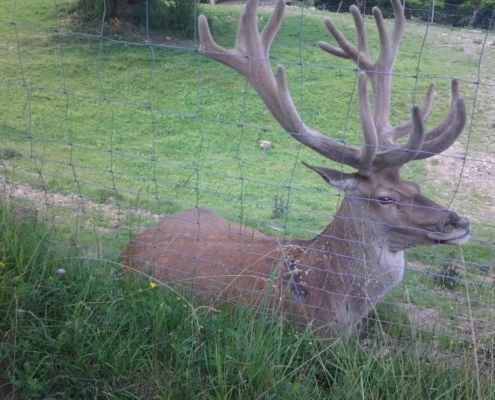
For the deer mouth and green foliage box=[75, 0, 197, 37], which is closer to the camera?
the deer mouth

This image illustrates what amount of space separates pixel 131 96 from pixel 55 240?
8719 millimetres

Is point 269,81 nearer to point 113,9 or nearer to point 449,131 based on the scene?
point 449,131

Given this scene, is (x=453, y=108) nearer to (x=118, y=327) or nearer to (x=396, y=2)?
(x=396, y=2)

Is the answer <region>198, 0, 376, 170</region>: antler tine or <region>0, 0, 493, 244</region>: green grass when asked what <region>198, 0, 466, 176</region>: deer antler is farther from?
<region>0, 0, 493, 244</region>: green grass

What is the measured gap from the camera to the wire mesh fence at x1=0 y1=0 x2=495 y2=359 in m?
4.17

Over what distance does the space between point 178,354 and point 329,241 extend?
4.59ft

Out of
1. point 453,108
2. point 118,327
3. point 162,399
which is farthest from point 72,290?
point 453,108

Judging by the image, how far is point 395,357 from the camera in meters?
3.17

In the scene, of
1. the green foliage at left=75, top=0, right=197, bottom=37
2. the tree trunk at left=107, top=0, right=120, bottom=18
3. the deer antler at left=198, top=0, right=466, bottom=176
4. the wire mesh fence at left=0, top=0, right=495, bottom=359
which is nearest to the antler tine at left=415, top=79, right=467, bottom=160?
the deer antler at left=198, top=0, right=466, bottom=176

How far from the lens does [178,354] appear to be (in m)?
3.18

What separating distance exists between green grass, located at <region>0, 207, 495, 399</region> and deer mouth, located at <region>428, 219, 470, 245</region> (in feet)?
2.16

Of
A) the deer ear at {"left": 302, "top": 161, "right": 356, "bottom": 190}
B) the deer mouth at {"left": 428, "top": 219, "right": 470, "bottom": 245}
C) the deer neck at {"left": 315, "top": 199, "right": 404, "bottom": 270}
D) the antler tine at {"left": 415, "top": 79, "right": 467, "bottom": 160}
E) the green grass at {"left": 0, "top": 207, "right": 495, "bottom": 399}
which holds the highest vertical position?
the antler tine at {"left": 415, "top": 79, "right": 467, "bottom": 160}

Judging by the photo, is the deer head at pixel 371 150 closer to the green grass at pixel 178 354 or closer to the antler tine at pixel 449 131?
the antler tine at pixel 449 131

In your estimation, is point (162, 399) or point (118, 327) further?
point (118, 327)
